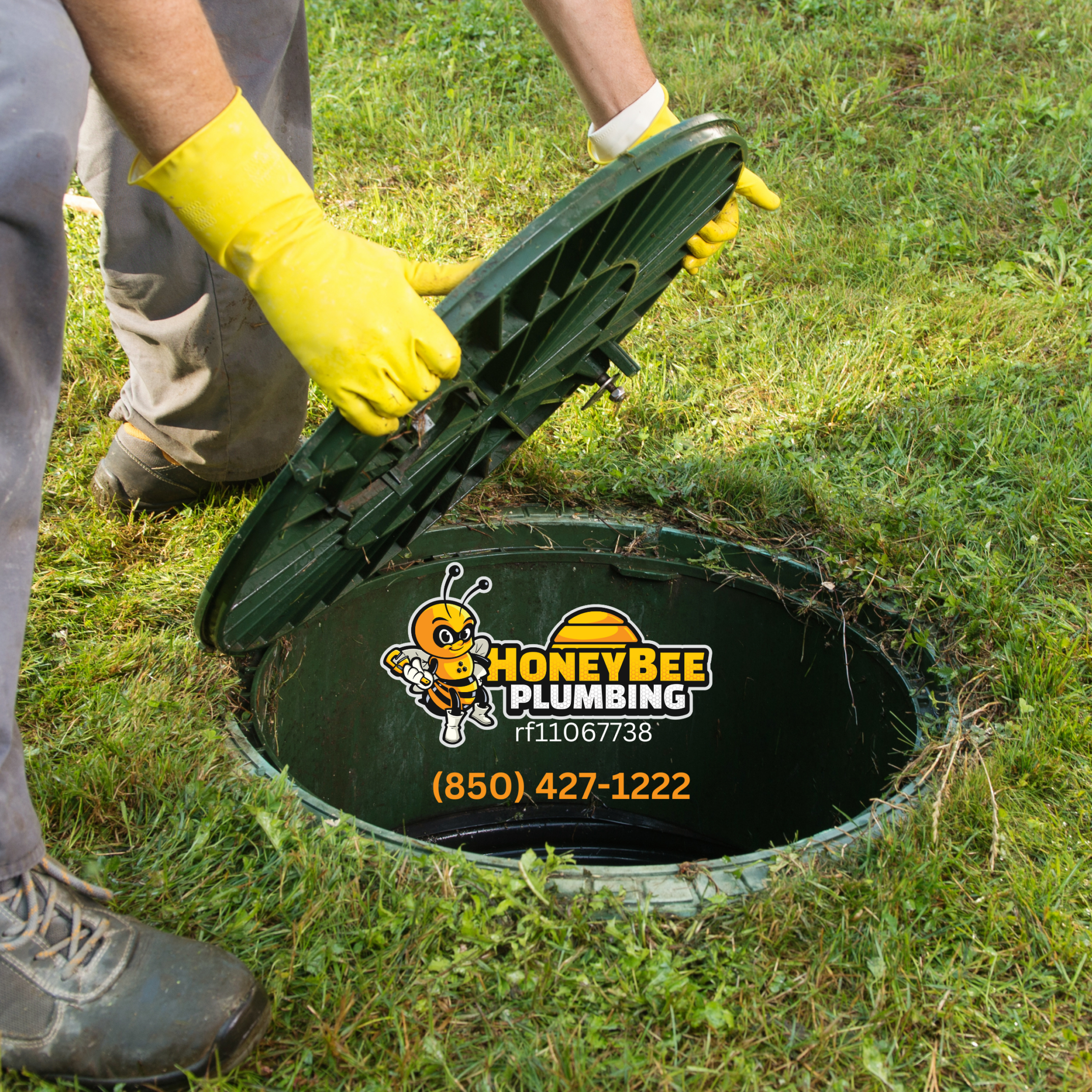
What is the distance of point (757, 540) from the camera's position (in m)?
2.67

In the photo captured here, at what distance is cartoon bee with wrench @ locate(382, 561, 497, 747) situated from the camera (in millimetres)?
2770

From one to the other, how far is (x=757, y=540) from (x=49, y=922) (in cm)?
186

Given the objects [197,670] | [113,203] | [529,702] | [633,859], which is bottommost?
[633,859]

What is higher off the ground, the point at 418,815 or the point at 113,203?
the point at 113,203

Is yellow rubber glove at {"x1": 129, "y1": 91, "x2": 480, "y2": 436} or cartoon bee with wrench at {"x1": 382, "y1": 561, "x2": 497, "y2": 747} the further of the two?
cartoon bee with wrench at {"x1": 382, "y1": 561, "x2": 497, "y2": 747}

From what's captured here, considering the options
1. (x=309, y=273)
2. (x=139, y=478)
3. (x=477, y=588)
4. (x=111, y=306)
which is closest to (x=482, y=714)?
(x=477, y=588)

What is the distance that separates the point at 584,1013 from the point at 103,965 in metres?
0.71

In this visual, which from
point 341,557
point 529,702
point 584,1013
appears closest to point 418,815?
point 529,702

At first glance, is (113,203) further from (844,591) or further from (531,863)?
(844,591)

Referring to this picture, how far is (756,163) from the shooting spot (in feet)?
13.7

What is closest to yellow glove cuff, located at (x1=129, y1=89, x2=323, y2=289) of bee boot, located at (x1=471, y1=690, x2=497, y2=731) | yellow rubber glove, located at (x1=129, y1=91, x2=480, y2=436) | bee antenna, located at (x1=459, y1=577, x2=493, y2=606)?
yellow rubber glove, located at (x1=129, y1=91, x2=480, y2=436)

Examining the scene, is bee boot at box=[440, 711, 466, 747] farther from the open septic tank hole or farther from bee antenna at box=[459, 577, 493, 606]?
bee antenna at box=[459, 577, 493, 606]

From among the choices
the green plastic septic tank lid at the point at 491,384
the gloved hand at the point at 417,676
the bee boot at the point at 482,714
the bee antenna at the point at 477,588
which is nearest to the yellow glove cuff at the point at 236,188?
the green plastic septic tank lid at the point at 491,384

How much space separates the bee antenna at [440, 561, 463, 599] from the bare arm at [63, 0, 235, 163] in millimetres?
1434
